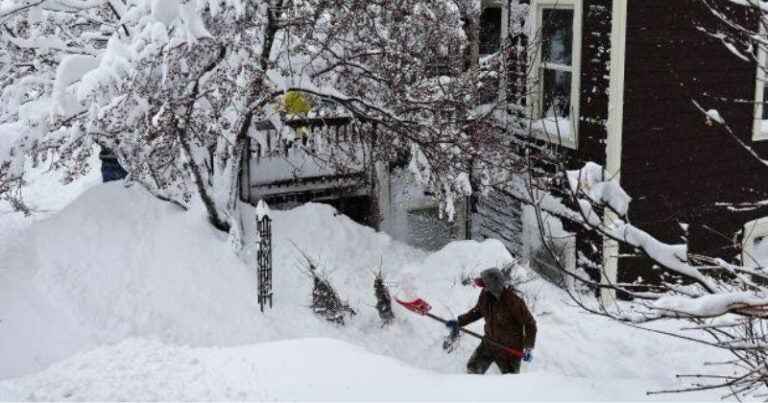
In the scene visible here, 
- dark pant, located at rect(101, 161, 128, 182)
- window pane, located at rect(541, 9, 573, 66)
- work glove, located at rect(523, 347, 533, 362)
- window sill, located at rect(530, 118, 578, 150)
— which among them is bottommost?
work glove, located at rect(523, 347, 533, 362)

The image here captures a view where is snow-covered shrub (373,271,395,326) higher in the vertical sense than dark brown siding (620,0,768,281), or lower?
lower

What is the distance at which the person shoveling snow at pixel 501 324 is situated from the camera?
736 cm

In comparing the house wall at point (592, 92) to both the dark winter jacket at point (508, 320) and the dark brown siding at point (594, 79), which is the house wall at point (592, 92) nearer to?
the dark brown siding at point (594, 79)

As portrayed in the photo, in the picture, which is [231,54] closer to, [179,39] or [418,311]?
[179,39]

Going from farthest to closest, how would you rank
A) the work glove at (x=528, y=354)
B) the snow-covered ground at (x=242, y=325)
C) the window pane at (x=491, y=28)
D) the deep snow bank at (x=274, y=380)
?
the window pane at (x=491, y=28)
the work glove at (x=528, y=354)
the snow-covered ground at (x=242, y=325)
the deep snow bank at (x=274, y=380)

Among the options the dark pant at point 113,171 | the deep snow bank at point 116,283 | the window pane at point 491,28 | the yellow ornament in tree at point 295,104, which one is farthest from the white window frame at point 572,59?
the dark pant at point 113,171

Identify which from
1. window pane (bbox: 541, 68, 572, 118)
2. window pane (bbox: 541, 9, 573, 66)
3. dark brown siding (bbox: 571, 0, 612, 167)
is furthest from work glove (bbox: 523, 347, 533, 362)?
window pane (bbox: 541, 9, 573, 66)

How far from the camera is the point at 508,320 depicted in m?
7.52

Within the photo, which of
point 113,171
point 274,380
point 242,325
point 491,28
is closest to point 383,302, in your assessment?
point 242,325

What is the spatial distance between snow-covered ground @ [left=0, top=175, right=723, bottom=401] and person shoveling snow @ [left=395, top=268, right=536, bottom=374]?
0.44 meters

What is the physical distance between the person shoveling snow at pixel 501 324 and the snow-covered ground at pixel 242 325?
1.48ft

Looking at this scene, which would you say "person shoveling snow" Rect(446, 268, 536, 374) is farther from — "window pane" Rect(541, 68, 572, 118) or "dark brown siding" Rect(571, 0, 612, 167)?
"window pane" Rect(541, 68, 572, 118)

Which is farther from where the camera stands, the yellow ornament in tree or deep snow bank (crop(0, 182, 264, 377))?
the yellow ornament in tree

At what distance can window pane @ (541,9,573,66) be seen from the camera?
1062 centimetres
